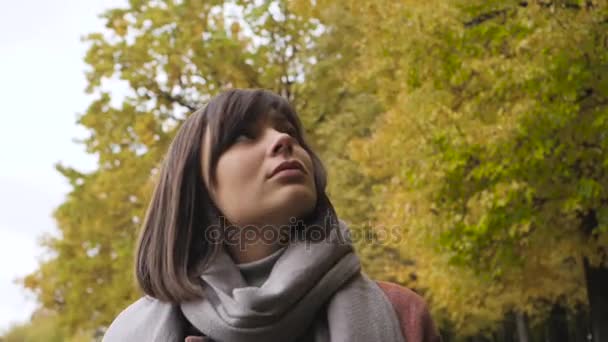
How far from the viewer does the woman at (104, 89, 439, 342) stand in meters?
2.27

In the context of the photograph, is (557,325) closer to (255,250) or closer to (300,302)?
(255,250)

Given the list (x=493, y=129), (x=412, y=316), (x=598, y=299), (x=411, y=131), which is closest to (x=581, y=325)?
(x=598, y=299)

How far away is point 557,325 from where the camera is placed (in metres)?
26.8

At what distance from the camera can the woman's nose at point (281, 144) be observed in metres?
2.42

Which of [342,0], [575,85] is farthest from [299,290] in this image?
[342,0]

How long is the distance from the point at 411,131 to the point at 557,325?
1713 cm

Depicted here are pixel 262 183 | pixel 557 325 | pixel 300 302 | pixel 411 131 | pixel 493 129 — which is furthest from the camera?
pixel 557 325

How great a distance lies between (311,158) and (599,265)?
11.1 meters

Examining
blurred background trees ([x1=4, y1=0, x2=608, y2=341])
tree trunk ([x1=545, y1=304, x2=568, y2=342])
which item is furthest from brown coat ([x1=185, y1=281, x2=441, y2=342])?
tree trunk ([x1=545, y1=304, x2=568, y2=342])

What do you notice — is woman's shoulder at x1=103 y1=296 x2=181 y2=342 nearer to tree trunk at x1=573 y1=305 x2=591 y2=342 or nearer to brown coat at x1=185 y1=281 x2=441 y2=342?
brown coat at x1=185 y1=281 x2=441 y2=342

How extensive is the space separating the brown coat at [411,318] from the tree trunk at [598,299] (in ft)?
35.5

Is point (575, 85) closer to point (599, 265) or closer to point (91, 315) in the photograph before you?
point (599, 265)

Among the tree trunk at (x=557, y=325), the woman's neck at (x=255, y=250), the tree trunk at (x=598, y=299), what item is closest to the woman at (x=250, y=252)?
the woman's neck at (x=255, y=250)

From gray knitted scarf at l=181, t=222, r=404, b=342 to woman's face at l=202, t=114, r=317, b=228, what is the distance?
113mm
